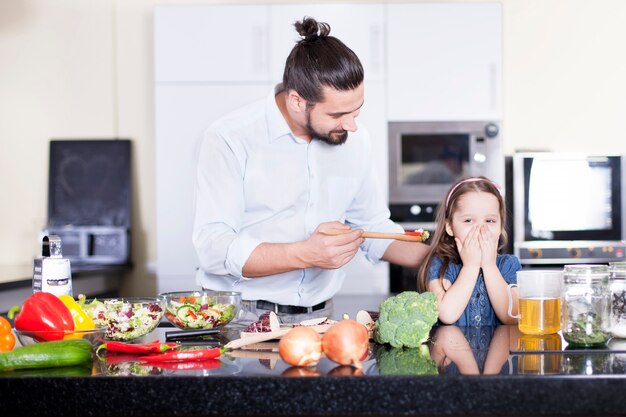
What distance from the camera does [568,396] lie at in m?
1.33

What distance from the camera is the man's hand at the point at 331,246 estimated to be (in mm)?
2006

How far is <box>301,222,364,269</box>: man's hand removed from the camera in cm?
201

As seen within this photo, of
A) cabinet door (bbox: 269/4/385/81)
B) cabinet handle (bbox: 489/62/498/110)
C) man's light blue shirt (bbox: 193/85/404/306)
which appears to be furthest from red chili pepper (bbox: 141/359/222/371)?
cabinet handle (bbox: 489/62/498/110)

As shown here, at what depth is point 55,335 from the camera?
5.25 feet

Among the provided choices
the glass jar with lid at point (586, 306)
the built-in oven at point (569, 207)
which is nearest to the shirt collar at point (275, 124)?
the glass jar with lid at point (586, 306)

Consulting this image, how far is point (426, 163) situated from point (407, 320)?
2173 millimetres

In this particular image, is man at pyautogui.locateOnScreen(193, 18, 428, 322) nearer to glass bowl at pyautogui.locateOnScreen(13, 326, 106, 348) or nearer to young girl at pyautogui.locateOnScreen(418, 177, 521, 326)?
young girl at pyautogui.locateOnScreen(418, 177, 521, 326)

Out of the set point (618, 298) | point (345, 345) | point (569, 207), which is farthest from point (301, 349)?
point (569, 207)

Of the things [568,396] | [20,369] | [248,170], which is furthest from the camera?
[248,170]

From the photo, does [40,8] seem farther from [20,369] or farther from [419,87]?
[20,369]

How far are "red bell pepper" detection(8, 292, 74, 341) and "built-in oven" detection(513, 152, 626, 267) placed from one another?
2438 millimetres

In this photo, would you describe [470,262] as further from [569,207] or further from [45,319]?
A: [569,207]

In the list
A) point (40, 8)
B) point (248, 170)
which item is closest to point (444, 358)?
point (248, 170)

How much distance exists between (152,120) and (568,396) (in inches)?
124
